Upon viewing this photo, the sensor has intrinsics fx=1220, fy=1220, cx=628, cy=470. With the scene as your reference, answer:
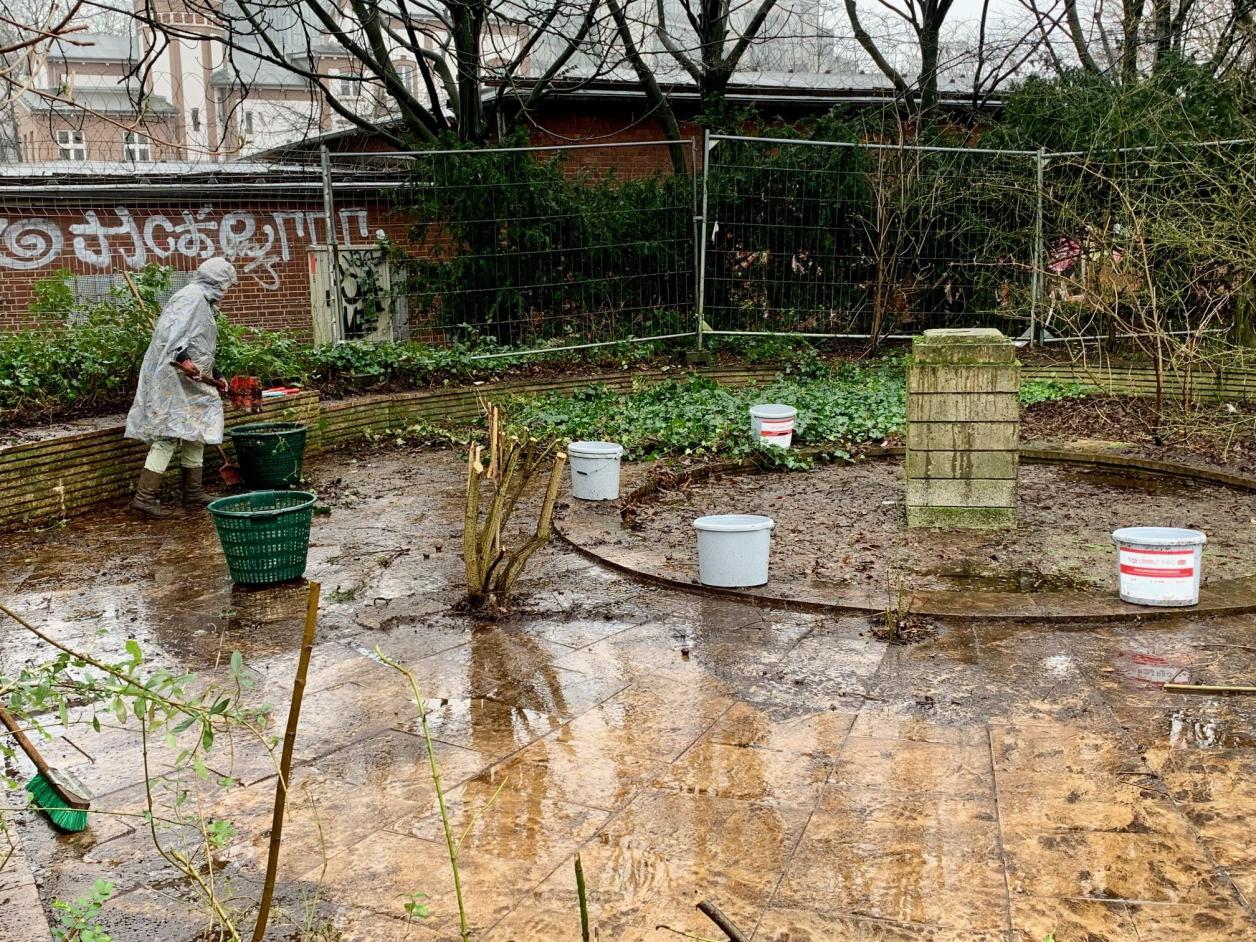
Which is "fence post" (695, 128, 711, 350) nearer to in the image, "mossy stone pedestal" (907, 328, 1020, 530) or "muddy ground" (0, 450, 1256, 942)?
"mossy stone pedestal" (907, 328, 1020, 530)

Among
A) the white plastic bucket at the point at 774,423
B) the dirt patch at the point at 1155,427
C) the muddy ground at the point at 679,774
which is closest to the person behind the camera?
the muddy ground at the point at 679,774

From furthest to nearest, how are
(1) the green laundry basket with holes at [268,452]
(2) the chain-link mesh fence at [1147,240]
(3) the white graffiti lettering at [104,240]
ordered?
(3) the white graffiti lettering at [104,240]
(2) the chain-link mesh fence at [1147,240]
(1) the green laundry basket with holes at [268,452]

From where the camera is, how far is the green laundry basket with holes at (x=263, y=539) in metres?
6.46

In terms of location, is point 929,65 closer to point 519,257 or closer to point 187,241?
point 519,257

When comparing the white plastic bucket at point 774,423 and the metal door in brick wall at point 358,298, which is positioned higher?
the metal door in brick wall at point 358,298

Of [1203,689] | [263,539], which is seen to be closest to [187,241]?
[263,539]

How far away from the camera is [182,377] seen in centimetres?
846

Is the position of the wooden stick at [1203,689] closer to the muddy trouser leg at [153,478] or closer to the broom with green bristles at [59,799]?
the broom with green bristles at [59,799]

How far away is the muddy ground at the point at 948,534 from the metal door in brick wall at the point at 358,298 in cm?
474

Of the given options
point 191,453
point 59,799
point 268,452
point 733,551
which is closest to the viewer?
point 59,799

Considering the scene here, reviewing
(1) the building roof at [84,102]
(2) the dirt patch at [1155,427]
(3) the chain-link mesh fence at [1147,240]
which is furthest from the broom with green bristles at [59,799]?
(3) the chain-link mesh fence at [1147,240]

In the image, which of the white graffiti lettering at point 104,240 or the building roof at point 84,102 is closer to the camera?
the building roof at point 84,102

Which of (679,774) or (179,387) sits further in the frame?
(179,387)

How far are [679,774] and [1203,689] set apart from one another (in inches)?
89.6
